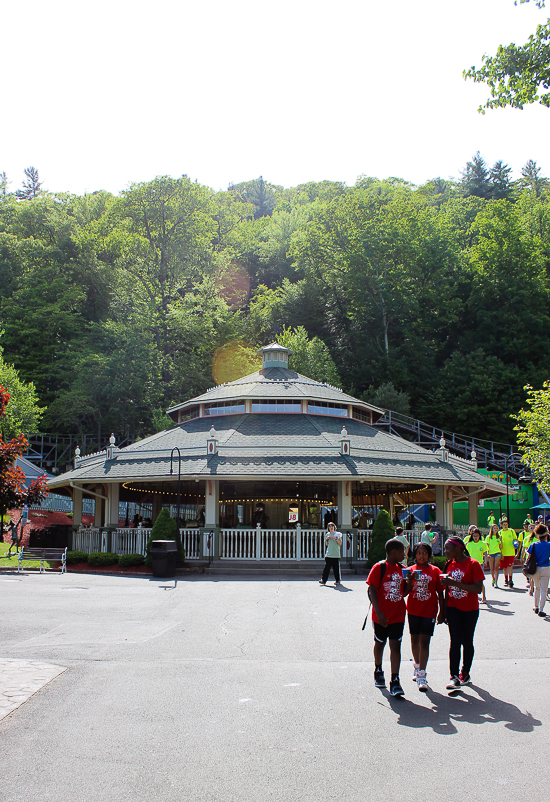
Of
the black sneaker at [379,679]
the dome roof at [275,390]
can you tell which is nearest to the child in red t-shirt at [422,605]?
the black sneaker at [379,679]

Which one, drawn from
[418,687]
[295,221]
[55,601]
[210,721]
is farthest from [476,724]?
[295,221]

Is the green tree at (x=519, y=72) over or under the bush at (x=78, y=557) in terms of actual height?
over

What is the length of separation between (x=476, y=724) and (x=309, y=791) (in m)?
2.38

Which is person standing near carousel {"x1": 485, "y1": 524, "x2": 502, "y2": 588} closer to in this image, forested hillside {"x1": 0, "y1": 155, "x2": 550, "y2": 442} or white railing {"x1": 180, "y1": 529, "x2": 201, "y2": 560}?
white railing {"x1": 180, "y1": 529, "x2": 201, "y2": 560}

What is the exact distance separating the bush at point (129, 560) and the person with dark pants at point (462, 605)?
58.6ft

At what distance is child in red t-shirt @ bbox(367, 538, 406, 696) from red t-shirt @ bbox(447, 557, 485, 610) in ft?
2.54

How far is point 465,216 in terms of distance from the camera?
7625 cm

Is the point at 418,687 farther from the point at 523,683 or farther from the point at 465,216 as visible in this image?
the point at 465,216

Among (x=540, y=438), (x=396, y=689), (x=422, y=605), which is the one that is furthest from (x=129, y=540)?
(x=396, y=689)

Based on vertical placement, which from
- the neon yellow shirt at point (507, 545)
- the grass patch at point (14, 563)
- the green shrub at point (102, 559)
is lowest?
the grass patch at point (14, 563)

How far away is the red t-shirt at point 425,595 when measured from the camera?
27.1ft

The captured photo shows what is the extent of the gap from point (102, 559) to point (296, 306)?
161ft

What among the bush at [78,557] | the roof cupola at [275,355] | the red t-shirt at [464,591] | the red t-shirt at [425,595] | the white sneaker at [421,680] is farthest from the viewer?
the roof cupola at [275,355]

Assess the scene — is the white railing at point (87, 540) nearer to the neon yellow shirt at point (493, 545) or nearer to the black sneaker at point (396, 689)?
the neon yellow shirt at point (493, 545)
